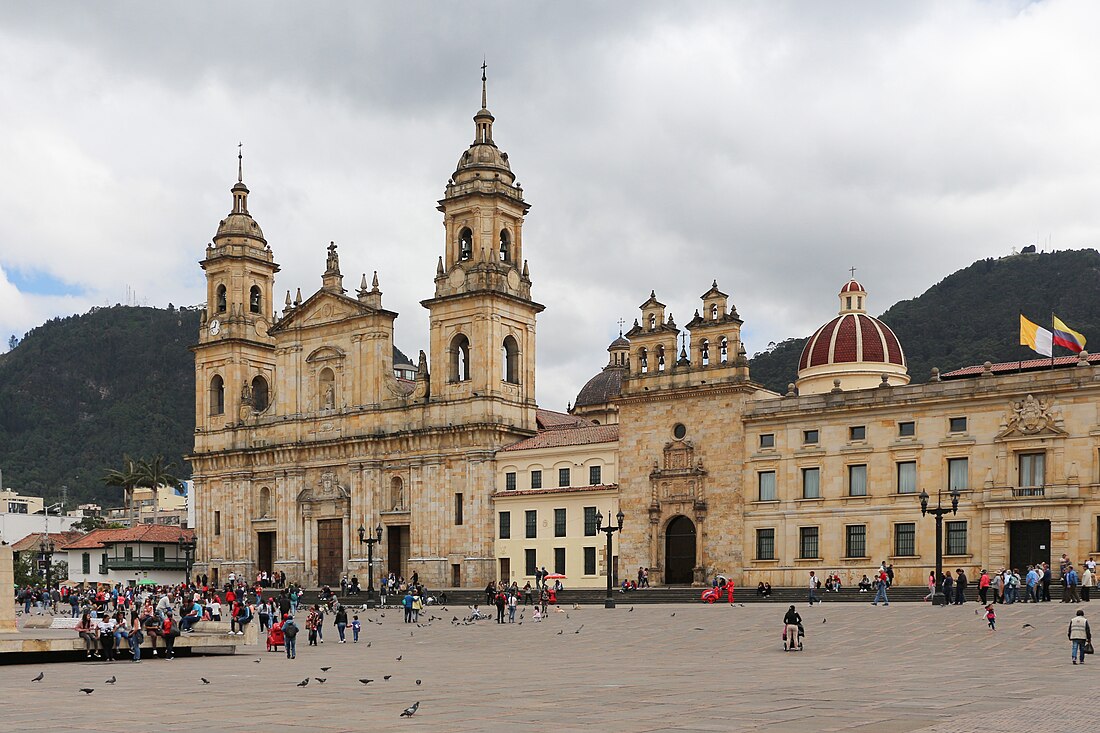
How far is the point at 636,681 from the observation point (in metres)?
24.6

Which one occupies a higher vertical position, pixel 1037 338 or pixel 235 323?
pixel 235 323

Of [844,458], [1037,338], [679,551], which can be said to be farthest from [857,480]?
[679,551]

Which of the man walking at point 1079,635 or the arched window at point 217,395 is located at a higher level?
the arched window at point 217,395

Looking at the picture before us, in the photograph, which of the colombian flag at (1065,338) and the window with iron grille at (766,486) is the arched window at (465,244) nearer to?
the window with iron grille at (766,486)

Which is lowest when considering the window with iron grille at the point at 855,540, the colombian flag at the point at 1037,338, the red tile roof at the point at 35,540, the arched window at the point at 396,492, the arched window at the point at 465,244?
the red tile roof at the point at 35,540

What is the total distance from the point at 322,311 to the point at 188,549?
17.4m

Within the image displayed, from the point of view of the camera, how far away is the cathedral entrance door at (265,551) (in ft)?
267

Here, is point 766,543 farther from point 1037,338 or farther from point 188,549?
point 188,549

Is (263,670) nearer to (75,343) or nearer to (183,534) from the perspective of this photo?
(183,534)

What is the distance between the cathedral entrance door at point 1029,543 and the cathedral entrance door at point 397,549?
33.2 meters

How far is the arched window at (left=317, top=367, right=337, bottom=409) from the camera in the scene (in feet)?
256

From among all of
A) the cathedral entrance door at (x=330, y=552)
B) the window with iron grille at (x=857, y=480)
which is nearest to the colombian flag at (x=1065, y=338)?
the window with iron grille at (x=857, y=480)

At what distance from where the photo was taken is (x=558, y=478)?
67.8m

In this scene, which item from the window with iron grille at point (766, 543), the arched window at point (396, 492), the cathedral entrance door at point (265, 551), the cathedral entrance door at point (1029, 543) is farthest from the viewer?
the cathedral entrance door at point (265, 551)
